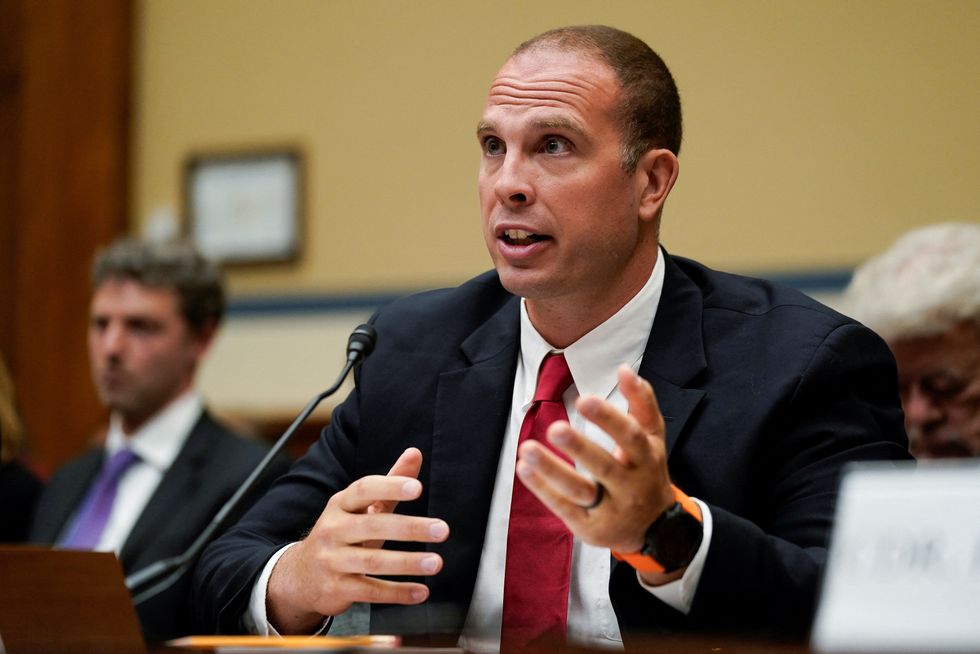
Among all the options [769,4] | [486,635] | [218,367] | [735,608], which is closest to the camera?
[735,608]

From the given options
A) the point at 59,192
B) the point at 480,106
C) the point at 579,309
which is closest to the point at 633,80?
the point at 579,309

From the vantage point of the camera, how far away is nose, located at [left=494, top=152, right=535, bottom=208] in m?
1.95

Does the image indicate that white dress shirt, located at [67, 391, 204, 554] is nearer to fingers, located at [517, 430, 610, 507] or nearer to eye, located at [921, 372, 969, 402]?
eye, located at [921, 372, 969, 402]

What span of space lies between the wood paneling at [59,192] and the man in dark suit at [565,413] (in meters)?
3.43

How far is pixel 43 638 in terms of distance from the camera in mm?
1598

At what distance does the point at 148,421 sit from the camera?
3658 mm

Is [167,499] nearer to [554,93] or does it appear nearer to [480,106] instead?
[554,93]

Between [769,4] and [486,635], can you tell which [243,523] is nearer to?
[486,635]

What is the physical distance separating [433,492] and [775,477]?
0.53 meters

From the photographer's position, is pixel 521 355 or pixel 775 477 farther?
pixel 521 355

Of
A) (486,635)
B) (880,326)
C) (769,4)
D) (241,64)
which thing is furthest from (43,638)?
(241,64)

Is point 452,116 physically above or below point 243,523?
above

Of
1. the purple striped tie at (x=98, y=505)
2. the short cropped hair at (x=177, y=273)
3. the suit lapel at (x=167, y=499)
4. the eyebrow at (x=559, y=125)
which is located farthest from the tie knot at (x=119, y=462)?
the eyebrow at (x=559, y=125)

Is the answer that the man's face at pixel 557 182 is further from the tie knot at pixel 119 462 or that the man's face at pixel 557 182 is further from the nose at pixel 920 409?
the tie knot at pixel 119 462
